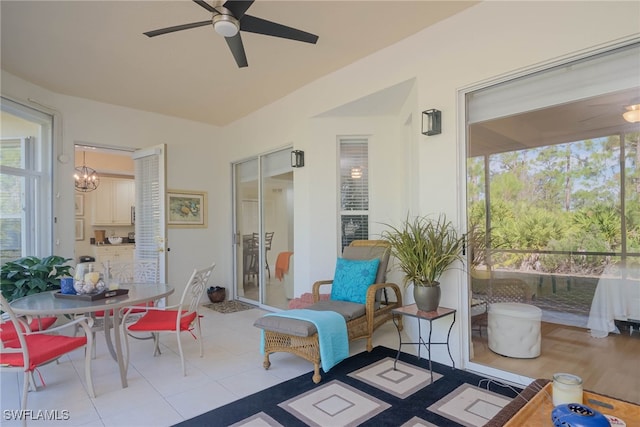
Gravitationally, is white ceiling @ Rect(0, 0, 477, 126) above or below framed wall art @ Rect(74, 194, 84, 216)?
above

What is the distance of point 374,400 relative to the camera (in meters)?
2.46

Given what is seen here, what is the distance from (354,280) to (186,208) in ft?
11.1

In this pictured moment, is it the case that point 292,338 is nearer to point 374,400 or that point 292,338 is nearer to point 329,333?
point 329,333

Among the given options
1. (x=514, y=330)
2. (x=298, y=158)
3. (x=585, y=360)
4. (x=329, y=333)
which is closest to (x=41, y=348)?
(x=329, y=333)

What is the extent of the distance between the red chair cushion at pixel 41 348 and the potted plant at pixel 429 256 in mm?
2634

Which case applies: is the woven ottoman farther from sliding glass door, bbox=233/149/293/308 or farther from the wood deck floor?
sliding glass door, bbox=233/149/293/308

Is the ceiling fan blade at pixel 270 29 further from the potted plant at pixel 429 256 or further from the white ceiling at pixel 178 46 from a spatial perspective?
the potted plant at pixel 429 256

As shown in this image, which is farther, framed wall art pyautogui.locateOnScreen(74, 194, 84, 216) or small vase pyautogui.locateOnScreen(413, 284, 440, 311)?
framed wall art pyautogui.locateOnScreen(74, 194, 84, 216)

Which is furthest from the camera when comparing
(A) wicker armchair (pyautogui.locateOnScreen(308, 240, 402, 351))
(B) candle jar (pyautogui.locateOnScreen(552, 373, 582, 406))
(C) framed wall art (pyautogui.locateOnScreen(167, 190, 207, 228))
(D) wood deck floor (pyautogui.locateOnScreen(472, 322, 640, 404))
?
(C) framed wall art (pyautogui.locateOnScreen(167, 190, 207, 228))

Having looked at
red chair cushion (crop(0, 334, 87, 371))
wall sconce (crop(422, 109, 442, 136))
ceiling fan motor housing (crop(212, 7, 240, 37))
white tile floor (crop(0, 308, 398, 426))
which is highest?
ceiling fan motor housing (crop(212, 7, 240, 37))

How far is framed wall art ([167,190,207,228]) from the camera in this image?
5.49 metres

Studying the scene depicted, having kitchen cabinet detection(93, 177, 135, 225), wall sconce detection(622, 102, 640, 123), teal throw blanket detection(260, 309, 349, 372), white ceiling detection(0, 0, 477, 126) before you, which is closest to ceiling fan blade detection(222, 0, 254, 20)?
white ceiling detection(0, 0, 477, 126)

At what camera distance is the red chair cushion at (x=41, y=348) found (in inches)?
87.2

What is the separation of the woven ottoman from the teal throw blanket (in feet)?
0.16
